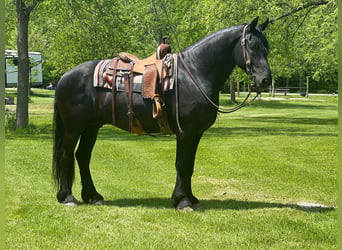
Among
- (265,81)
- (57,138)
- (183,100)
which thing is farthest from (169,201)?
(265,81)

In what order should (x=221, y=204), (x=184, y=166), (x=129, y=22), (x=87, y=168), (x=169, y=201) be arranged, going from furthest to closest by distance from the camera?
(x=129, y=22)
(x=169, y=201)
(x=87, y=168)
(x=221, y=204)
(x=184, y=166)

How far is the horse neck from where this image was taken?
600cm

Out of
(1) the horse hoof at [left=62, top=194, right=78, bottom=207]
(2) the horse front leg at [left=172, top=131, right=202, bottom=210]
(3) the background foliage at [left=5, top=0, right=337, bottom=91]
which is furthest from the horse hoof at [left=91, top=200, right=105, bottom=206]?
(3) the background foliage at [left=5, top=0, right=337, bottom=91]

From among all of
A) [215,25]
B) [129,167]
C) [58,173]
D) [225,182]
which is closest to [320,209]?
[225,182]

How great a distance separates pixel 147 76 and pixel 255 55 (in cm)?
138

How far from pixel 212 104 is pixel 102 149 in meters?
7.71

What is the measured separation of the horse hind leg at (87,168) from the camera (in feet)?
21.6

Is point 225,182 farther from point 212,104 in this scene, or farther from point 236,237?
point 236,237

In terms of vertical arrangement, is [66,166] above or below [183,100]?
below

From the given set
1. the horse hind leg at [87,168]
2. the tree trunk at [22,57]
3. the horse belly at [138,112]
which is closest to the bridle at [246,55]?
the horse belly at [138,112]

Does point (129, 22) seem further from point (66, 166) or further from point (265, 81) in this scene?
point (265, 81)

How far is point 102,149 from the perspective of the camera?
43.3 feet

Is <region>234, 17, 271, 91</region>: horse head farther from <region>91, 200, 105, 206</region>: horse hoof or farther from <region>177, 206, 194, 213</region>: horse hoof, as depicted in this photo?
<region>91, 200, 105, 206</region>: horse hoof

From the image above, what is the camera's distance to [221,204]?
21.5 ft
